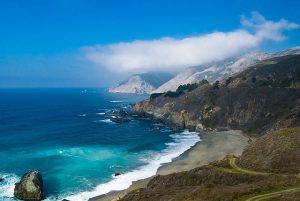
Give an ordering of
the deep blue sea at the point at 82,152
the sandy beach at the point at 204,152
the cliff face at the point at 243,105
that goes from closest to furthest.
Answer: the sandy beach at the point at 204,152 → the deep blue sea at the point at 82,152 → the cliff face at the point at 243,105

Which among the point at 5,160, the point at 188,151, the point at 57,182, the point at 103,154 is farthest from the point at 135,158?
the point at 5,160

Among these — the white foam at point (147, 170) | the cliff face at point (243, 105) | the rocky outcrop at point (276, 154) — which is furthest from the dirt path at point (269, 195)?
the cliff face at point (243, 105)

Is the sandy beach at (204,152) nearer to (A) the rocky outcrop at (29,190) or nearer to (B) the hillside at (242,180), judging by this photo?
(B) the hillside at (242,180)

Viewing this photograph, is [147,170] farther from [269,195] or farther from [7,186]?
[269,195]

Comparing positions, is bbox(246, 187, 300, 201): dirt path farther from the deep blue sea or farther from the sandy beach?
the deep blue sea

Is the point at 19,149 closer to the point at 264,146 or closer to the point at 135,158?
the point at 135,158
